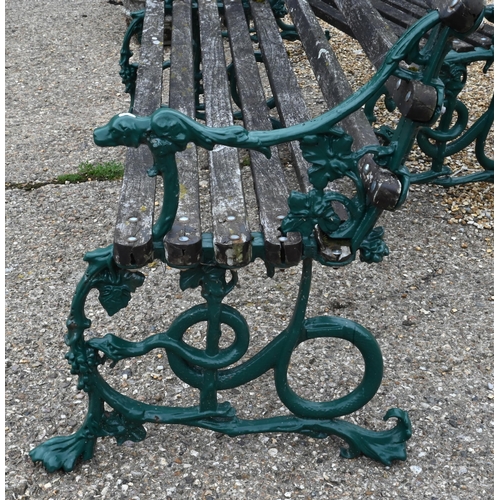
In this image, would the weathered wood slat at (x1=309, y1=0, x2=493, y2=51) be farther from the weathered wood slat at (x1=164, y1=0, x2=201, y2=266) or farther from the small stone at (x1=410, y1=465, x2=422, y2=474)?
the small stone at (x1=410, y1=465, x2=422, y2=474)

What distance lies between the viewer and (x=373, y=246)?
2020mm

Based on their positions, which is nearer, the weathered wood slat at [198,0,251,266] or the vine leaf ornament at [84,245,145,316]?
the weathered wood slat at [198,0,251,266]

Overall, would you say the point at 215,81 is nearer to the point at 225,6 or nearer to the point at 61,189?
the point at 225,6

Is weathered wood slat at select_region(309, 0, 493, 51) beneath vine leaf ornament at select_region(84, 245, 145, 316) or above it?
above

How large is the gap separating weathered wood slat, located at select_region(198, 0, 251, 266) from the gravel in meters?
0.84

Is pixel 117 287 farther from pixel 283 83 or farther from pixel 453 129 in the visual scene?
pixel 453 129

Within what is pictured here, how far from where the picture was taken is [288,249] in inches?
75.9

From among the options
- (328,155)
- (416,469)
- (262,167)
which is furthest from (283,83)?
(416,469)

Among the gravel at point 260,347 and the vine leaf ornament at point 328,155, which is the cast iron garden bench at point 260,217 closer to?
the vine leaf ornament at point 328,155

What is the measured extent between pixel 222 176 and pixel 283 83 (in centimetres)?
80

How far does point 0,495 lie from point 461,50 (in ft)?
9.24

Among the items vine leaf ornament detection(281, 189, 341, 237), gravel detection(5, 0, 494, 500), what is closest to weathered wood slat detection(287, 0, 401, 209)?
vine leaf ornament detection(281, 189, 341, 237)

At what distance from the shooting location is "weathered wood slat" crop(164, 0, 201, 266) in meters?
1.91

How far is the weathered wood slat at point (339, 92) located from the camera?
73.0 inches
